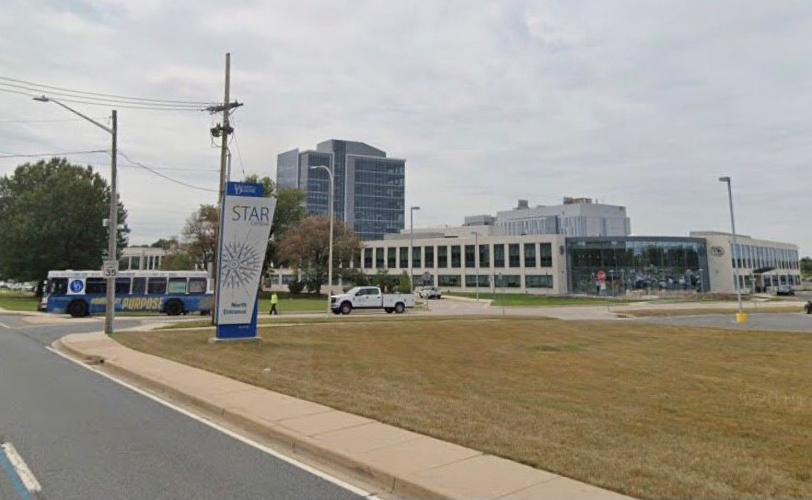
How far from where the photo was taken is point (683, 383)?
38.6 feet

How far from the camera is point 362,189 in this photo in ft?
474

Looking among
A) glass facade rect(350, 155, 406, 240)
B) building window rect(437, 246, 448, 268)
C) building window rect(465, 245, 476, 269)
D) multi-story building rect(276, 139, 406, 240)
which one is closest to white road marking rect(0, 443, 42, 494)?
building window rect(465, 245, 476, 269)

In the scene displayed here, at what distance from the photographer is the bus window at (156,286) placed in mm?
38719

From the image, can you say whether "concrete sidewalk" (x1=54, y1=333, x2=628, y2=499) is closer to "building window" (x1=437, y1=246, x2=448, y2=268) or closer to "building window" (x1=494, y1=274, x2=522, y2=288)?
"building window" (x1=494, y1=274, x2=522, y2=288)

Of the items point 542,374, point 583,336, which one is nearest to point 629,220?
point 583,336

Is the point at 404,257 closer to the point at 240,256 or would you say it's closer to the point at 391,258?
the point at 391,258

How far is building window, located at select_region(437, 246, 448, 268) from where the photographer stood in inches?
4342

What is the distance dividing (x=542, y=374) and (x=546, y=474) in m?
7.45

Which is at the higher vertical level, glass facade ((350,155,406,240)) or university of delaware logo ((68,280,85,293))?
glass facade ((350,155,406,240))

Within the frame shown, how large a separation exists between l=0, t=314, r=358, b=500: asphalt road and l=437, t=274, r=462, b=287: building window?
98700 mm

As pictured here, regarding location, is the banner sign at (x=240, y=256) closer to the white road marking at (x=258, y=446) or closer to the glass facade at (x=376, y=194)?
the white road marking at (x=258, y=446)

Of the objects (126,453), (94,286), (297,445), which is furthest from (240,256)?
(94,286)

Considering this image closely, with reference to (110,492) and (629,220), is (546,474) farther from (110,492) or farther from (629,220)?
(629,220)

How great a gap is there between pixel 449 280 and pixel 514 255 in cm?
1435
